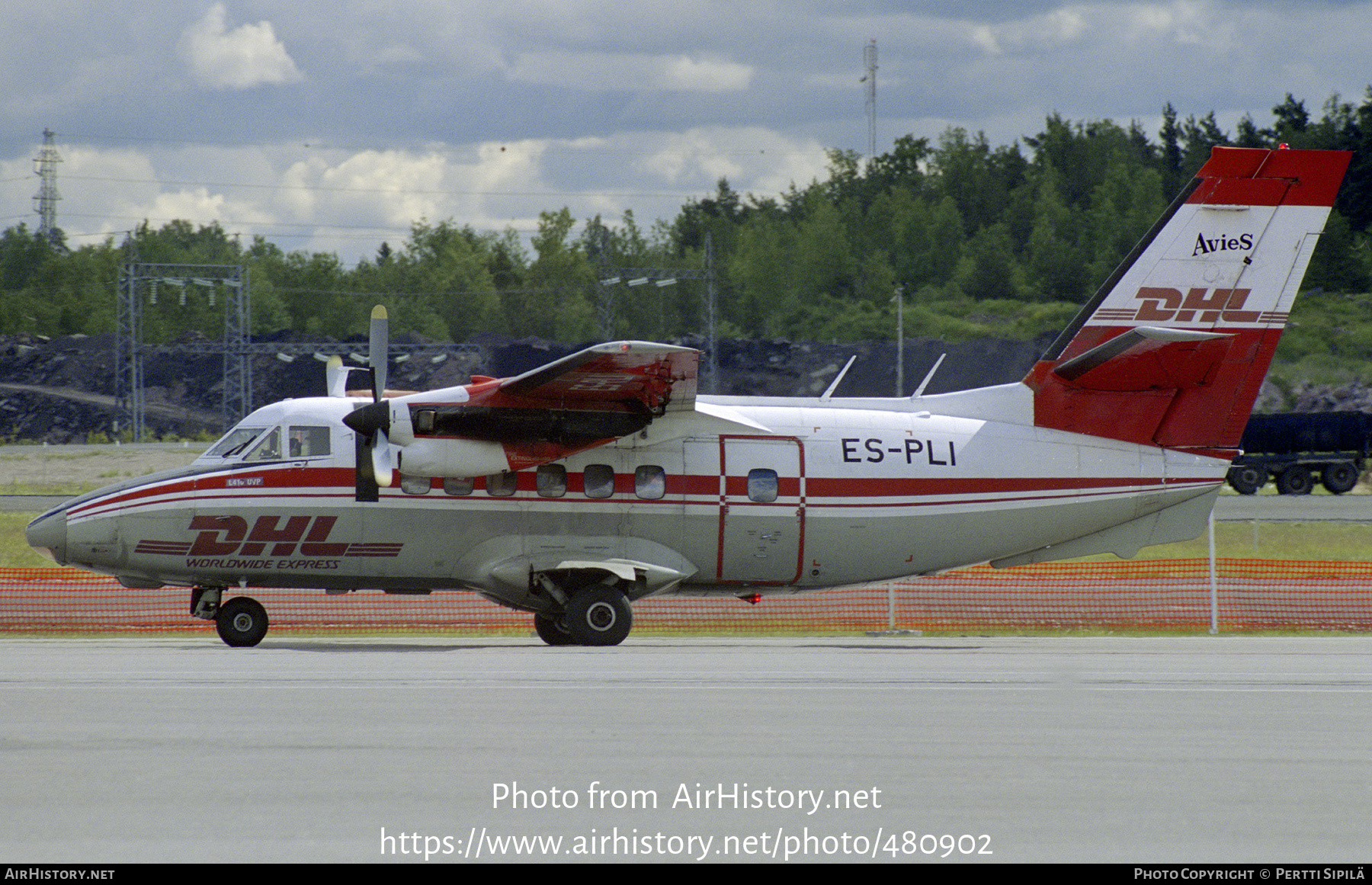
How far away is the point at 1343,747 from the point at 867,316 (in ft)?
247

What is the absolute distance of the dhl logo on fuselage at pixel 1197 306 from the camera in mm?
17609

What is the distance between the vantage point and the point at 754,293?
97.6 meters

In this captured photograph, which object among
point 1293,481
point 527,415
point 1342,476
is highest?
point 527,415

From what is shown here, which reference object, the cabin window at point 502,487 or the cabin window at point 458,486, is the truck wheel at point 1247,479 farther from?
the cabin window at point 458,486

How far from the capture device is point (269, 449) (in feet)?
54.9

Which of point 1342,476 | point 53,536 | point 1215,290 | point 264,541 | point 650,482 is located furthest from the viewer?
point 1342,476

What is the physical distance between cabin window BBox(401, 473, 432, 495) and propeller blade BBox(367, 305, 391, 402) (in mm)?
1048

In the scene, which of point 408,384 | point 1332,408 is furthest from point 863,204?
point 1332,408

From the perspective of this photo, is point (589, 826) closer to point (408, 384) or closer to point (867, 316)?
point (408, 384)

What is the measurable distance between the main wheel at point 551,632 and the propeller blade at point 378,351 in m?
3.47

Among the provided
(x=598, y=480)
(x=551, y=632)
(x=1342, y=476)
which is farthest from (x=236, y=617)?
(x=1342, y=476)

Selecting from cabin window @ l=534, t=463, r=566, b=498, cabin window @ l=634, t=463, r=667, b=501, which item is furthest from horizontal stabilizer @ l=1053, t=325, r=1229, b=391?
cabin window @ l=534, t=463, r=566, b=498

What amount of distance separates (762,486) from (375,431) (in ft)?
15.5

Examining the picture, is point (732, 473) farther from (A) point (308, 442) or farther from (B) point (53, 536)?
(B) point (53, 536)
